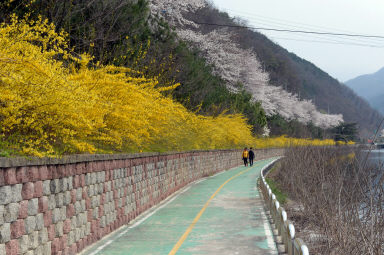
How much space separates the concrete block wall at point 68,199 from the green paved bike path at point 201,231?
52cm

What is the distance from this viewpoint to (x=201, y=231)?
1295 cm

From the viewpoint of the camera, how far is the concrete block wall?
24.0ft

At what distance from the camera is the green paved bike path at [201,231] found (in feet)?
34.9

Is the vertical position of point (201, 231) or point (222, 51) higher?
point (222, 51)

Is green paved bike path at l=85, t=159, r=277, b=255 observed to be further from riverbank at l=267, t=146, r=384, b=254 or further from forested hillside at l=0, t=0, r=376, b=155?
forested hillside at l=0, t=0, r=376, b=155

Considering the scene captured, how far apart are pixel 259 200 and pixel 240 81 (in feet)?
112

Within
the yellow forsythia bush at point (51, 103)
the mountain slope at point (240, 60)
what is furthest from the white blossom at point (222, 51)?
the yellow forsythia bush at point (51, 103)

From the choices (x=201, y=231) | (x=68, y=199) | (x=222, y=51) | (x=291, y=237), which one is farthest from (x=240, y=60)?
(x=291, y=237)

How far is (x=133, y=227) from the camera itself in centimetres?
1372

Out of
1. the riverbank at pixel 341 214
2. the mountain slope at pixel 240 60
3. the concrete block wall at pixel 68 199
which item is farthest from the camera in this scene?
the mountain slope at pixel 240 60

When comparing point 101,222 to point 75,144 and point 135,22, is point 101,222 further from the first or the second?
point 135,22

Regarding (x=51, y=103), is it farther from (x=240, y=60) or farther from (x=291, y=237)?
(x=240, y=60)

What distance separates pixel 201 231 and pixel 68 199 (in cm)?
427

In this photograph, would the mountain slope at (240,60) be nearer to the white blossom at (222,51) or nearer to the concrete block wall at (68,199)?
the white blossom at (222,51)
